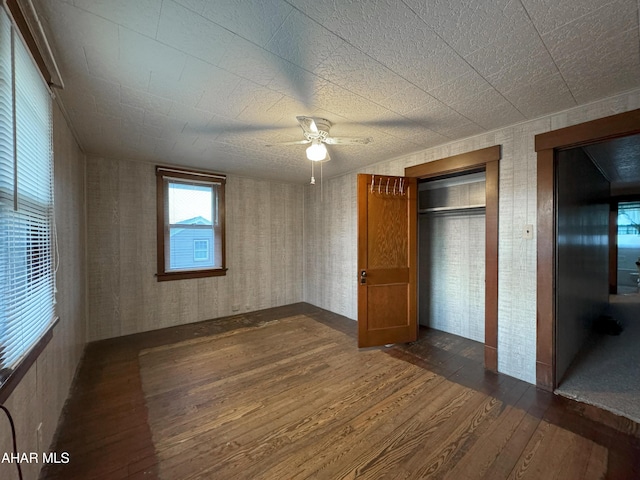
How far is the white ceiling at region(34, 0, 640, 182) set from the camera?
3.99 ft

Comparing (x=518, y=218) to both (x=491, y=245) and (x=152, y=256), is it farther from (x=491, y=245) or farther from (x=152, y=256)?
(x=152, y=256)

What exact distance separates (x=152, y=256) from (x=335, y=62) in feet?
12.0

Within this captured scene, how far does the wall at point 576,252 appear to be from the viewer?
7.82 feet

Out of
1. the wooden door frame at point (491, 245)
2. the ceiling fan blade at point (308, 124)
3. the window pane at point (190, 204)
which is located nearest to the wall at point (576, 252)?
the wooden door frame at point (491, 245)

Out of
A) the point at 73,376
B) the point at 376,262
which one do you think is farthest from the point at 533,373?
the point at 73,376

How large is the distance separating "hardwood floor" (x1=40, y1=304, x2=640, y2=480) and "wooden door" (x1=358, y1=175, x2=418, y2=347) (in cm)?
33

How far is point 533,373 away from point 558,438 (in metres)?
0.73

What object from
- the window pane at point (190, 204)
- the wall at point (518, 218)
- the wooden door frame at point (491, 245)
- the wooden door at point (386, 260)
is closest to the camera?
the wall at point (518, 218)

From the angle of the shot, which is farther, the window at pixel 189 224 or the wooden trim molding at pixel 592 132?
the window at pixel 189 224

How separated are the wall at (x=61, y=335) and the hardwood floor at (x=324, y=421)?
8.3 inches

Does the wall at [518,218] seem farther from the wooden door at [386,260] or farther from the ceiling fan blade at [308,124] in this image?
the ceiling fan blade at [308,124]

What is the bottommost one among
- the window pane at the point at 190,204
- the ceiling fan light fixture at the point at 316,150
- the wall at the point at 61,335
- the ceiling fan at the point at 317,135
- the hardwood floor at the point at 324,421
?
the hardwood floor at the point at 324,421

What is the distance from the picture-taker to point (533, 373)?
2350 millimetres

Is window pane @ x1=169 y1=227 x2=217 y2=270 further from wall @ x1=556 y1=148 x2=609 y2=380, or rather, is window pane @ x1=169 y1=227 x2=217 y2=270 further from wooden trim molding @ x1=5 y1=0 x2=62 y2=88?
wall @ x1=556 y1=148 x2=609 y2=380
